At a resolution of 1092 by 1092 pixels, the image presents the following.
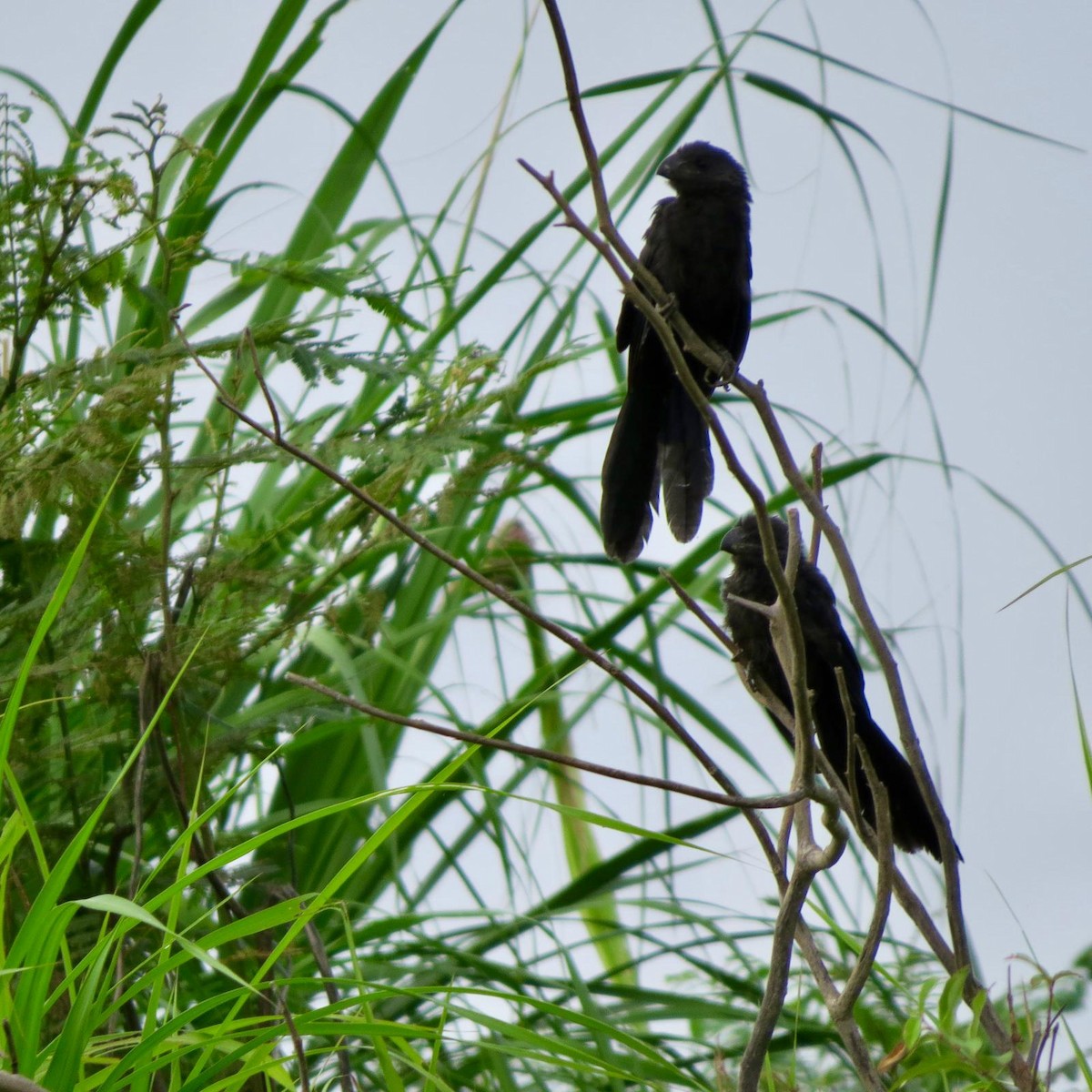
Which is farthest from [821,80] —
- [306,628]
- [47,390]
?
[47,390]

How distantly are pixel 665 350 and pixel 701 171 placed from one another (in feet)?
3.13

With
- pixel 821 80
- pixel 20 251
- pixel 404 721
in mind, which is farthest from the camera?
pixel 821 80

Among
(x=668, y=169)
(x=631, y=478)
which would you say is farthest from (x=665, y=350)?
(x=668, y=169)

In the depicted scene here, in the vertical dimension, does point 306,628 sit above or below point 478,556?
below

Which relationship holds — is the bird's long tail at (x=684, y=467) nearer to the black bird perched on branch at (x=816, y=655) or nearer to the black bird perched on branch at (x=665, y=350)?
the black bird perched on branch at (x=665, y=350)

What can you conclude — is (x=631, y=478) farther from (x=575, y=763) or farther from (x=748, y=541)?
(x=575, y=763)

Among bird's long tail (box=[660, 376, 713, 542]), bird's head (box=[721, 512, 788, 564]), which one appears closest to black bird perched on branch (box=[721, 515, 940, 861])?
bird's head (box=[721, 512, 788, 564])

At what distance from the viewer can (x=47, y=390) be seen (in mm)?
1450

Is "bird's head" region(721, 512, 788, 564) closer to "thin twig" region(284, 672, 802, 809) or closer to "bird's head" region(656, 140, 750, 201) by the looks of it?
"bird's head" region(656, 140, 750, 201)

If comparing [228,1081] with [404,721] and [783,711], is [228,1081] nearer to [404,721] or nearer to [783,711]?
[404,721]

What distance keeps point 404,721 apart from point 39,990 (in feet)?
1.12

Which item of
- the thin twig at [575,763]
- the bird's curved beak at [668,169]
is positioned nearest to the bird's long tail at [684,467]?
the bird's curved beak at [668,169]

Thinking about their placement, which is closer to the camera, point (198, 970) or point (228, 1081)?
point (228, 1081)

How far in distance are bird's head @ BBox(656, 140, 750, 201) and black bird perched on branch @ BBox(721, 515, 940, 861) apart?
25.6 inches
